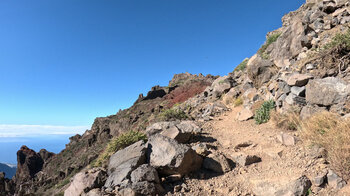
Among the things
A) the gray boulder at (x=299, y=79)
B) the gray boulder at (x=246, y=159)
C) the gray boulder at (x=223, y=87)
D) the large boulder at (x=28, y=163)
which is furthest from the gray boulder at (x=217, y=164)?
the large boulder at (x=28, y=163)

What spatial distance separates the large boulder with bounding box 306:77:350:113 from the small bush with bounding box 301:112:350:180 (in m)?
0.57

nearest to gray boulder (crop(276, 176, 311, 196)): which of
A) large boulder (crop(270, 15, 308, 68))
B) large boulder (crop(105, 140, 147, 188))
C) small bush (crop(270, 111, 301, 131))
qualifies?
small bush (crop(270, 111, 301, 131))

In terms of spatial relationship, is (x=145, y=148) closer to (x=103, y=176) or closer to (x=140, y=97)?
(x=103, y=176)

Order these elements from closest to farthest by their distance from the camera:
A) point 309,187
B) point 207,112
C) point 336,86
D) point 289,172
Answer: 1. point 309,187
2. point 289,172
3. point 336,86
4. point 207,112

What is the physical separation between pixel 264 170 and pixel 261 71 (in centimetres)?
723

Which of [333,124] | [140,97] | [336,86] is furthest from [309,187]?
[140,97]

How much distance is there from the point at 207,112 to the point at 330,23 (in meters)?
7.42

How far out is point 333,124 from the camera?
4.68 meters

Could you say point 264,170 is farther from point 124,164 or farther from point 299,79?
point 299,79

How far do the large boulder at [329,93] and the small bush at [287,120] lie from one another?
717mm

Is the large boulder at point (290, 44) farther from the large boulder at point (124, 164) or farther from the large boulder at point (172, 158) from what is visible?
the large boulder at point (124, 164)

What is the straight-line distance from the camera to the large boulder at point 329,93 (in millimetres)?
5309

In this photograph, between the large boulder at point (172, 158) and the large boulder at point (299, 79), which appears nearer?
the large boulder at point (172, 158)

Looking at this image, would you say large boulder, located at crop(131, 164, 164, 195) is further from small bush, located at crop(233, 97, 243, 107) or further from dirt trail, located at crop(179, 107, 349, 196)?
small bush, located at crop(233, 97, 243, 107)
